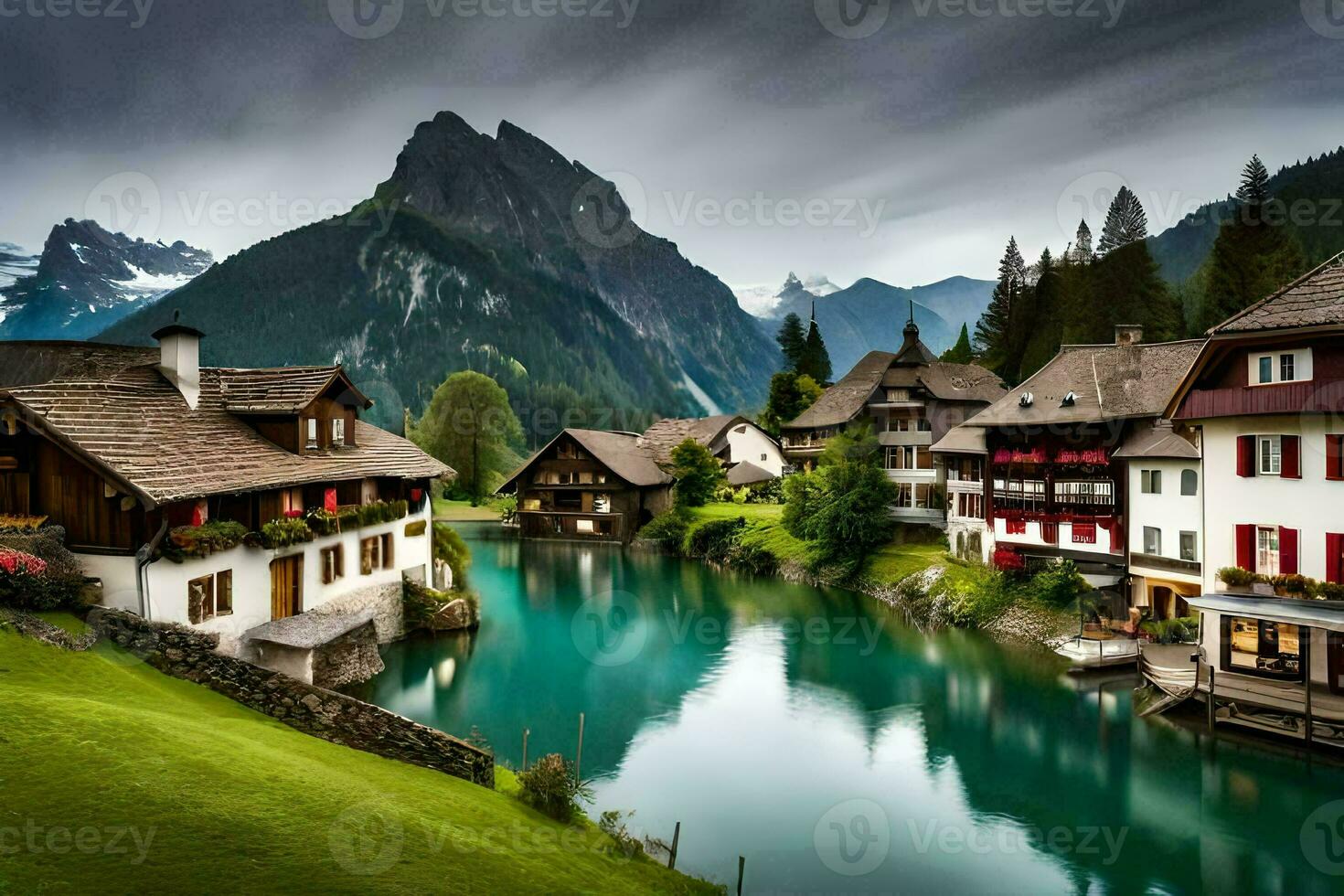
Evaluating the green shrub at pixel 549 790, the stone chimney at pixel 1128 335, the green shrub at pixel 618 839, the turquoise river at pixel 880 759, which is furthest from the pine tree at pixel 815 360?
A: the green shrub at pixel 549 790

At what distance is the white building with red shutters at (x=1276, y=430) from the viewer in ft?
65.9

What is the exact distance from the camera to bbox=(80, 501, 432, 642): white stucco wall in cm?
1638

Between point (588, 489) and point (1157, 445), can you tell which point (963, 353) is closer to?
point (588, 489)

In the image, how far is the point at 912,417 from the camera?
48.4 m

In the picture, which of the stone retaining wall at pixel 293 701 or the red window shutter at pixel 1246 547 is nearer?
the stone retaining wall at pixel 293 701

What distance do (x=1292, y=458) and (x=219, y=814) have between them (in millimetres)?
24793

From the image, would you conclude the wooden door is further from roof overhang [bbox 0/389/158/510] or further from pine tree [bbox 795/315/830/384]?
pine tree [bbox 795/315/830/384]

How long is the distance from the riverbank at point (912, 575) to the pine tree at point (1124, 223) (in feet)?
135

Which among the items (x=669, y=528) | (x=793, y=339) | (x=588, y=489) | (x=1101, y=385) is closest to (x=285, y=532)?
(x=1101, y=385)

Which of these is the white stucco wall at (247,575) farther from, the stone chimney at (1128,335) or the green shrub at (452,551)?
the stone chimney at (1128,335)

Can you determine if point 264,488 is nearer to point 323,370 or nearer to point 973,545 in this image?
point 323,370

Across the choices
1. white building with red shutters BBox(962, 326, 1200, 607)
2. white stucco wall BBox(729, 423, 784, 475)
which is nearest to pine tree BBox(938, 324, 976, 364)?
white stucco wall BBox(729, 423, 784, 475)

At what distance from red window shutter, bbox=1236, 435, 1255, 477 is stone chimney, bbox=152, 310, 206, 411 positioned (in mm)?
28560

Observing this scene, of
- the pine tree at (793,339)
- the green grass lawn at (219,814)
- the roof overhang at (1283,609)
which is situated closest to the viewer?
the green grass lawn at (219,814)
